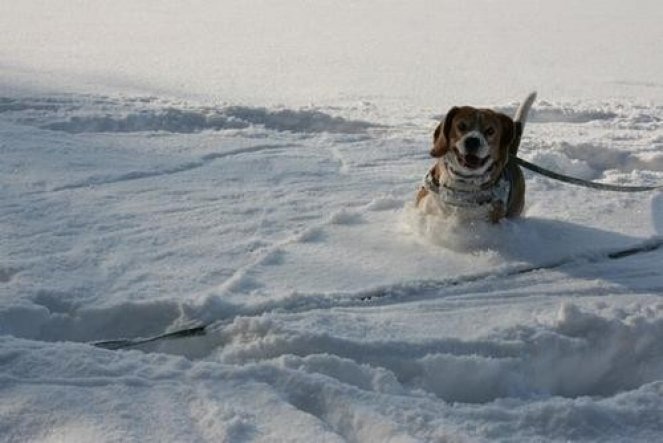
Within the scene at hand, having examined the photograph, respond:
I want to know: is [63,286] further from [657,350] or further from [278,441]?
[657,350]

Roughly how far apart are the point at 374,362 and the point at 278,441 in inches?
21.0

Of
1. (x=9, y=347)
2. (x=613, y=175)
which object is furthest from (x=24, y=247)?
(x=613, y=175)

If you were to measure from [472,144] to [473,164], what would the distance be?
0.34 ft

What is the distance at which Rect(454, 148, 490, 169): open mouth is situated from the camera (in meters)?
3.31

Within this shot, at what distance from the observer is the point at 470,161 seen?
10.9 feet

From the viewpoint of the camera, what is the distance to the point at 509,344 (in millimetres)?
2518

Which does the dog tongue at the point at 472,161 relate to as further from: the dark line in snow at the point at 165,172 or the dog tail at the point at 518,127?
the dark line in snow at the point at 165,172

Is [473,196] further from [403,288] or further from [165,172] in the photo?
[165,172]

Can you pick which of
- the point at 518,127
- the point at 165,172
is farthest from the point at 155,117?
the point at 518,127

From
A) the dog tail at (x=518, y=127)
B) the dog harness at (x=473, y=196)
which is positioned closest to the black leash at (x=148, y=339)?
the dog harness at (x=473, y=196)

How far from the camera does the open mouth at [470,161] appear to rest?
10.9 feet

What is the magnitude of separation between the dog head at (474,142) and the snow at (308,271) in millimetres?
267

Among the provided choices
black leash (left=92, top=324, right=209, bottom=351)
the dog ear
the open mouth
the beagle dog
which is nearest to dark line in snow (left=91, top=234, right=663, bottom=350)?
black leash (left=92, top=324, right=209, bottom=351)

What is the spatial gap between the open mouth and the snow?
0.88 ft
